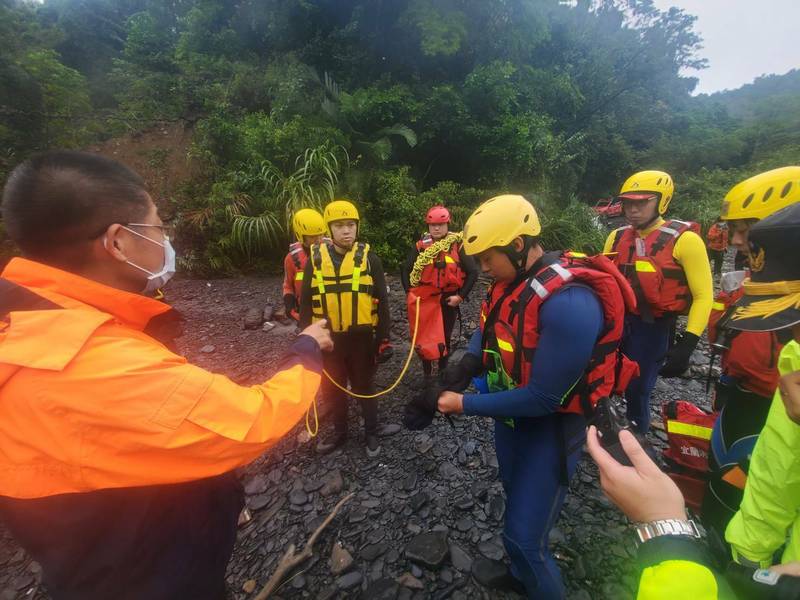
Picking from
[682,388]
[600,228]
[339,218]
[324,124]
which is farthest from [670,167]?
[339,218]

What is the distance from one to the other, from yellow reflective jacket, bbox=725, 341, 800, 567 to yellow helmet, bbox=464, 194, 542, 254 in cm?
121

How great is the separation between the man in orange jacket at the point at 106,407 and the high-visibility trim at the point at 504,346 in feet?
3.71

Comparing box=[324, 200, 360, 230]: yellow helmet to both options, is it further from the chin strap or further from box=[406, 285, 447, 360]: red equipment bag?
the chin strap

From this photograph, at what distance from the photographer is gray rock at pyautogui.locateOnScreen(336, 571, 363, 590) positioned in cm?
279

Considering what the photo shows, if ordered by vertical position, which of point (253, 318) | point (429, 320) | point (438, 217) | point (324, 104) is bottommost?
point (253, 318)

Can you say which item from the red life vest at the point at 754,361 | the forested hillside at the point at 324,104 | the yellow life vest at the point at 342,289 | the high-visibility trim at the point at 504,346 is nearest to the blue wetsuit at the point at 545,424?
the high-visibility trim at the point at 504,346

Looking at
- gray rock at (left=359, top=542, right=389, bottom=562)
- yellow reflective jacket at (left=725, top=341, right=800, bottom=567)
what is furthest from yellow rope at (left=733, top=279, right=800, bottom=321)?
gray rock at (left=359, top=542, right=389, bottom=562)

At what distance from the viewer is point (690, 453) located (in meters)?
2.53

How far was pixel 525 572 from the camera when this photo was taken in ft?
7.11

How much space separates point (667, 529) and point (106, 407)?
69.1 inches

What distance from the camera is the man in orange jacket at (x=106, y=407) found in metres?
1.09

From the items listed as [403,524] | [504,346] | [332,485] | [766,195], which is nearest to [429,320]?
[332,485]

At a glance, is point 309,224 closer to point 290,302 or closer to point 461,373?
point 290,302

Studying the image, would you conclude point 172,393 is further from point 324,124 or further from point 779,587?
point 324,124
